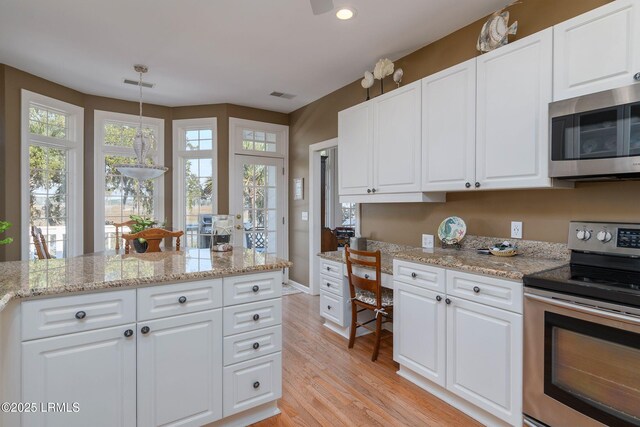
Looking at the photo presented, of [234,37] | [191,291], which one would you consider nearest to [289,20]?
[234,37]

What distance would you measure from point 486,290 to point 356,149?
1.85 m

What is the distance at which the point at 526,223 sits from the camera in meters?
2.33

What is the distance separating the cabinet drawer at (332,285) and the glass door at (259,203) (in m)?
1.93

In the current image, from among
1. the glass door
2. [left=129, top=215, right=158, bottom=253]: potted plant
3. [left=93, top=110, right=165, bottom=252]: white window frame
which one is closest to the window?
the glass door

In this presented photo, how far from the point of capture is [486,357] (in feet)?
6.24

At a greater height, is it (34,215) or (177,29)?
(177,29)

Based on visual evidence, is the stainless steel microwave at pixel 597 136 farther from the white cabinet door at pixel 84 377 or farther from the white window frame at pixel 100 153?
the white window frame at pixel 100 153

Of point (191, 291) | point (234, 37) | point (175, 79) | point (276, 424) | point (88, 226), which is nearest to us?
point (191, 291)

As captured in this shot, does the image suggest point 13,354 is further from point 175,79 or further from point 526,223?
point 175,79

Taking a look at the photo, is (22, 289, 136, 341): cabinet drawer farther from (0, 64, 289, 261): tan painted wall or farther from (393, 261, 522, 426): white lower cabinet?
(0, 64, 289, 261): tan painted wall

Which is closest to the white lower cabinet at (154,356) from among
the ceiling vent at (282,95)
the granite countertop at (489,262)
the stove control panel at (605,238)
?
the granite countertop at (489,262)

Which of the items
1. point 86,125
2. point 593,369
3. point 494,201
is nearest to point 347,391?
point 593,369

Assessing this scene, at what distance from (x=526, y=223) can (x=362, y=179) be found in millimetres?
1426

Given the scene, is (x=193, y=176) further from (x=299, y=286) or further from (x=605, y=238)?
(x=605, y=238)
